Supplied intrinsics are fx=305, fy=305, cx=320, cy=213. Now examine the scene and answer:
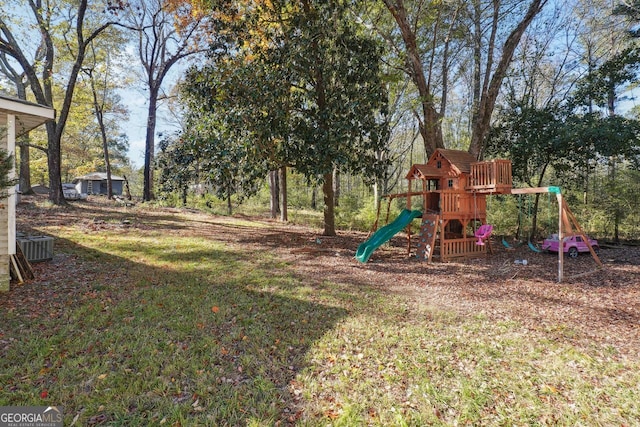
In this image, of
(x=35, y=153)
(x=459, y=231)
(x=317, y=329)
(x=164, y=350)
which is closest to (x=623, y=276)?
(x=459, y=231)

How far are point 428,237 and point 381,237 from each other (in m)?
1.46

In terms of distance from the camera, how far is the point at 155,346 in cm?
382

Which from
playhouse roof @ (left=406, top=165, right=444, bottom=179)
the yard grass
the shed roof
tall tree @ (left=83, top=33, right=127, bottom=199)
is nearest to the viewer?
the yard grass

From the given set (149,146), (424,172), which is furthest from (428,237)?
(149,146)

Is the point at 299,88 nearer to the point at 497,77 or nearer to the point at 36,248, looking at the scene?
the point at 497,77

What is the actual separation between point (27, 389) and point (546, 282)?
8.55m

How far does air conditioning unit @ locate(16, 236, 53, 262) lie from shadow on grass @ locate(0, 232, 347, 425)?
0.63 metres

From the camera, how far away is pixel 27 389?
116 inches

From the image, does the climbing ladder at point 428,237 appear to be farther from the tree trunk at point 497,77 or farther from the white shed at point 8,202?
the white shed at point 8,202

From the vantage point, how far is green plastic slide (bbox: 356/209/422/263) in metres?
8.52

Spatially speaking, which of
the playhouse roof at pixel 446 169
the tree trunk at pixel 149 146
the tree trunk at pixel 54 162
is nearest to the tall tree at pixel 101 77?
the tree trunk at pixel 149 146

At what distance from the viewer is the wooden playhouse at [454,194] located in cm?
867

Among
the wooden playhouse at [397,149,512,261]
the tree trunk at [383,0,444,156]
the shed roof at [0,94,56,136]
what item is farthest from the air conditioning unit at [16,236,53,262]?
the tree trunk at [383,0,444,156]

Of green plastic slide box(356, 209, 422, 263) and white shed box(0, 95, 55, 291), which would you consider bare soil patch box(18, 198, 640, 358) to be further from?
white shed box(0, 95, 55, 291)
